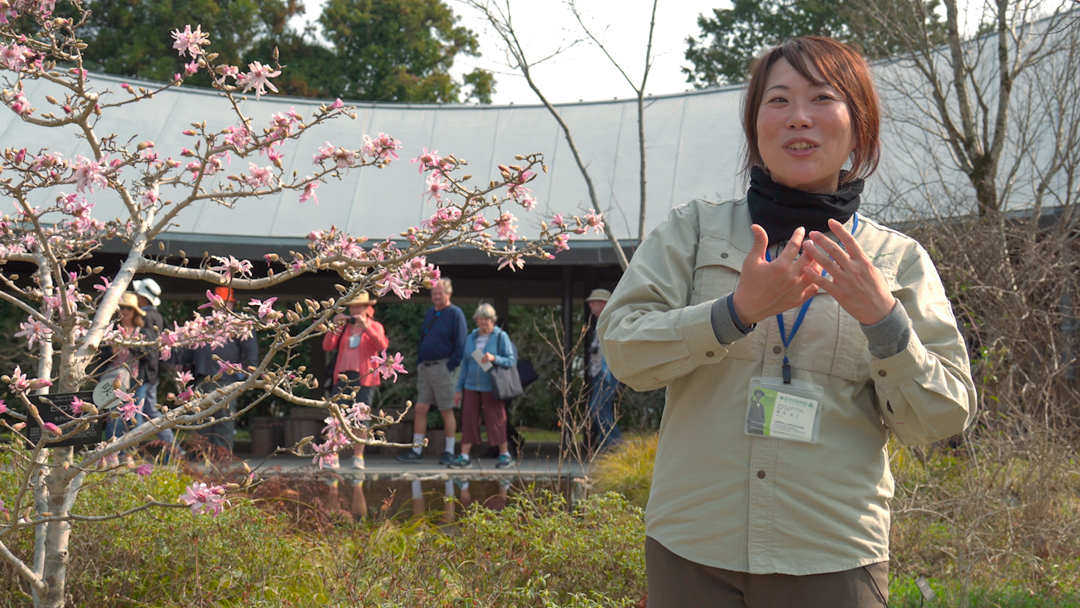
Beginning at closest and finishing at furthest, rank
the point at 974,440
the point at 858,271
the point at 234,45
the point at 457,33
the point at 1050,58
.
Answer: the point at 858,271
the point at 974,440
the point at 1050,58
the point at 234,45
the point at 457,33

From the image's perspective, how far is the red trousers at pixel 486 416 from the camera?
30.6ft

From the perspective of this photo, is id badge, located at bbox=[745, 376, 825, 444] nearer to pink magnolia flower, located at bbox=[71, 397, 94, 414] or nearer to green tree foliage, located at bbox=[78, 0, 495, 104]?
pink magnolia flower, located at bbox=[71, 397, 94, 414]

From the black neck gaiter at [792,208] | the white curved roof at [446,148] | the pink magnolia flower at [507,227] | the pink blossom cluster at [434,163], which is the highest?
the white curved roof at [446,148]

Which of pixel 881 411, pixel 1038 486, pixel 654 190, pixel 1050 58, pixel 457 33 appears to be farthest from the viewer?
pixel 457 33

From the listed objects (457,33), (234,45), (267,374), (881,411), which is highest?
(457,33)

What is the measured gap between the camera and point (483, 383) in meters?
9.23

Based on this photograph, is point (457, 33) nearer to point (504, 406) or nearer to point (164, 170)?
point (504, 406)

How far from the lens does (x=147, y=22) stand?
27.7m

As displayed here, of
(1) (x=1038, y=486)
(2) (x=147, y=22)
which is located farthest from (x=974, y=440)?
(2) (x=147, y=22)

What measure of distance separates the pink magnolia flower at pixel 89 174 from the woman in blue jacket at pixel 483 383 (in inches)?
249

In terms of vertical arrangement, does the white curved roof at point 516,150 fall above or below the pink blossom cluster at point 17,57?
above

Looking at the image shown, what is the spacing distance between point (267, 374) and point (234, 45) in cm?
2708

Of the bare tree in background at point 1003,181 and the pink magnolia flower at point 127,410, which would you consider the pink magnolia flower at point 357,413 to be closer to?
the pink magnolia flower at point 127,410

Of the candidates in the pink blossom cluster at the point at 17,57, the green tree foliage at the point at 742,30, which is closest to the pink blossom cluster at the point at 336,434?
the pink blossom cluster at the point at 17,57
